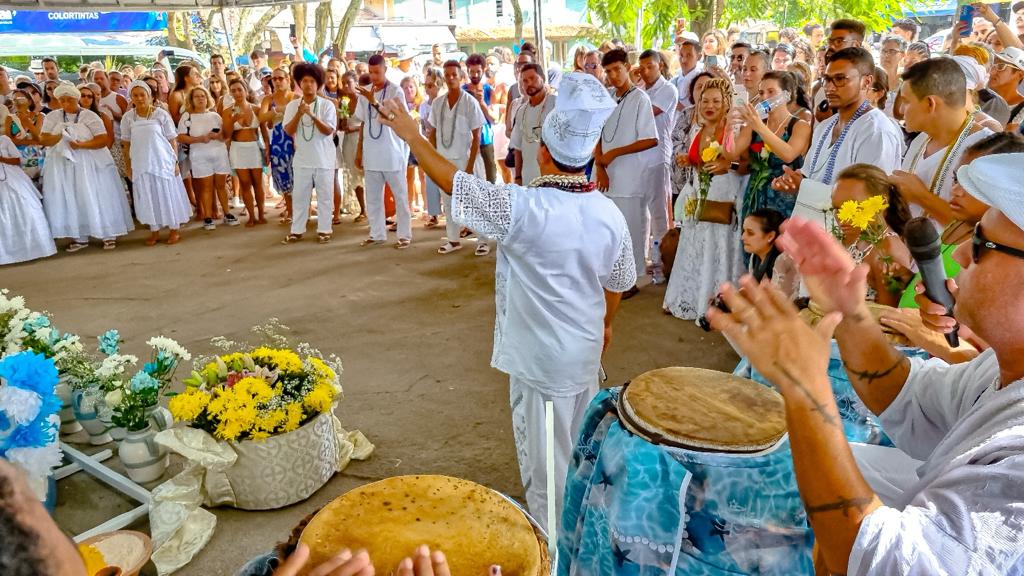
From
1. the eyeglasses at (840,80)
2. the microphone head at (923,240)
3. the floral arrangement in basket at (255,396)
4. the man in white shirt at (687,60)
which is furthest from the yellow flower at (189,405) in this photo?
the man in white shirt at (687,60)

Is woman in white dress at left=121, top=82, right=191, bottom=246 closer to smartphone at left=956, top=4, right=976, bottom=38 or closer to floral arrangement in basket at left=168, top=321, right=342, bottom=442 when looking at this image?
floral arrangement in basket at left=168, top=321, right=342, bottom=442

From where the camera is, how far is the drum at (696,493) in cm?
171

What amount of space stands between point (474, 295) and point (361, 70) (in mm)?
7011

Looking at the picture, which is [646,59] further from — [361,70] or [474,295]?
[361,70]

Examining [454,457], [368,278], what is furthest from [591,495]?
[368,278]

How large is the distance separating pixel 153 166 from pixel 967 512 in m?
9.06

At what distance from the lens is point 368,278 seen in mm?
6883

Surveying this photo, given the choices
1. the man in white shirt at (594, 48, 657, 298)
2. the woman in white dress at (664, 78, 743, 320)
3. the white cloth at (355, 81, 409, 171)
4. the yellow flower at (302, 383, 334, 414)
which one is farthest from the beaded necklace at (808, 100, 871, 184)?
the white cloth at (355, 81, 409, 171)

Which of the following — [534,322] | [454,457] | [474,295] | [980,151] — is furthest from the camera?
[474,295]

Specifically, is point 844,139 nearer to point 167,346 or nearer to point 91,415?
point 167,346

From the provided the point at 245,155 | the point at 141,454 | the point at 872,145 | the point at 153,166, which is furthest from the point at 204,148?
the point at 872,145

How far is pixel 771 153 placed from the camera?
4.71 metres

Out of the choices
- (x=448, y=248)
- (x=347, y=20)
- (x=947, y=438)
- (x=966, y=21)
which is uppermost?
(x=347, y=20)

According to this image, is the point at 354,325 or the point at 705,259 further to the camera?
the point at 354,325
